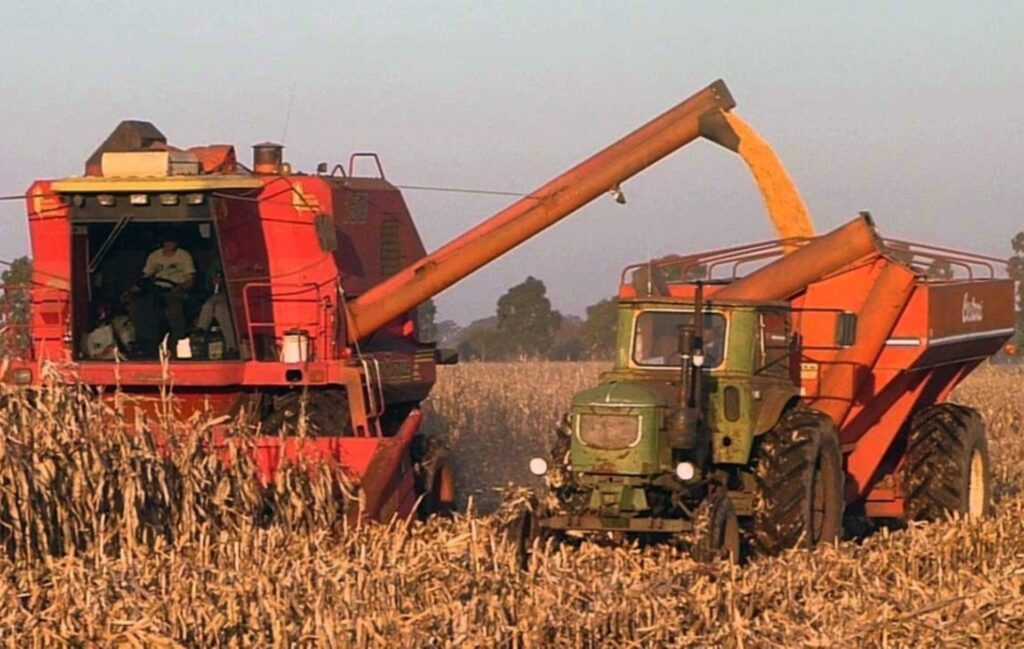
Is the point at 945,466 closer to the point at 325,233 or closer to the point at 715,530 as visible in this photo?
the point at 715,530

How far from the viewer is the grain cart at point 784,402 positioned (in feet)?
32.4

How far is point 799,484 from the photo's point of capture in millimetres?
10156

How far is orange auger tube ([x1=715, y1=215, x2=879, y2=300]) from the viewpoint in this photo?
38.3ft

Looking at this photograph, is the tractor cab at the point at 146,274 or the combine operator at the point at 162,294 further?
the combine operator at the point at 162,294

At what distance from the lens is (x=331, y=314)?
12.7 meters

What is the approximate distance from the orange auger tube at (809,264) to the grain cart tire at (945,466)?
4.03 ft

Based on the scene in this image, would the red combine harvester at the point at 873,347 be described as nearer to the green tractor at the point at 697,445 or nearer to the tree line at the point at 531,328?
the green tractor at the point at 697,445

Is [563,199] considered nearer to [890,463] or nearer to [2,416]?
[890,463]

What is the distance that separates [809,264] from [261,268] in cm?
351

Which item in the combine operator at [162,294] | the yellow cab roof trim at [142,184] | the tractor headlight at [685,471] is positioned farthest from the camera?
the combine operator at [162,294]

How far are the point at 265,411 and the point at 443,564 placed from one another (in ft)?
13.3

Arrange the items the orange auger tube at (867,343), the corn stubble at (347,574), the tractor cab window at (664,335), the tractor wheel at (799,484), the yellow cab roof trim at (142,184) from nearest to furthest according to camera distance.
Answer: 1. the corn stubble at (347,574)
2. the tractor wheel at (799,484)
3. the tractor cab window at (664,335)
4. the orange auger tube at (867,343)
5. the yellow cab roof trim at (142,184)

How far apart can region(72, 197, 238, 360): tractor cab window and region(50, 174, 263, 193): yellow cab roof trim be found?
266 millimetres

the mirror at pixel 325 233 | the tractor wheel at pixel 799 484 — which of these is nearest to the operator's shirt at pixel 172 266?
the mirror at pixel 325 233
